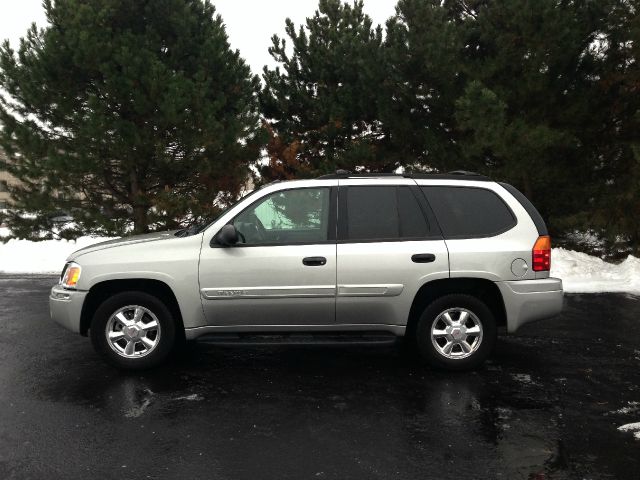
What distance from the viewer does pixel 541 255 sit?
16.1 feet

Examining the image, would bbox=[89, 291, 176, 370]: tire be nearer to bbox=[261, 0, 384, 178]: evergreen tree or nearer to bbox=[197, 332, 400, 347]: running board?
bbox=[197, 332, 400, 347]: running board

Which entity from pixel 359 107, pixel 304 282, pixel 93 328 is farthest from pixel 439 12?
pixel 93 328

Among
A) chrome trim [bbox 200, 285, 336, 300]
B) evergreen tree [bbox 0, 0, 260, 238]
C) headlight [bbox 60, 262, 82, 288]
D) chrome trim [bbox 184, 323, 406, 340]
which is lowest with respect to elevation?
chrome trim [bbox 184, 323, 406, 340]

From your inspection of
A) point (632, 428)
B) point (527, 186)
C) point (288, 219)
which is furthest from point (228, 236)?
point (527, 186)

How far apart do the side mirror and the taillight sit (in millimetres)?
2676

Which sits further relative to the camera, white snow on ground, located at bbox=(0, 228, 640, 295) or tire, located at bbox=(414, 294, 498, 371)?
white snow on ground, located at bbox=(0, 228, 640, 295)

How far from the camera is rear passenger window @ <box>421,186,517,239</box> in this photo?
4.98 m

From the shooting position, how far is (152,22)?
12.7 meters

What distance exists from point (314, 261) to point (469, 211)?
60.1 inches

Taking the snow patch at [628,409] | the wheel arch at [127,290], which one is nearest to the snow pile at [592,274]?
the snow patch at [628,409]

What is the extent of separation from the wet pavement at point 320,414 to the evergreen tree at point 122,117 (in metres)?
6.72

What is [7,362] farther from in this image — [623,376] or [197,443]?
[623,376]

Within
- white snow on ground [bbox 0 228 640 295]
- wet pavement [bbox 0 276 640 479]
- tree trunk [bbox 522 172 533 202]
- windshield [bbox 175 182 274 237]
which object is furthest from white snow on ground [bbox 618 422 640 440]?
tree trunk [bbox 522 172 533 202]

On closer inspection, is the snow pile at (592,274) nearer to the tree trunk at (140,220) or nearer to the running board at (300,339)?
Result: the running board at (300,339)
